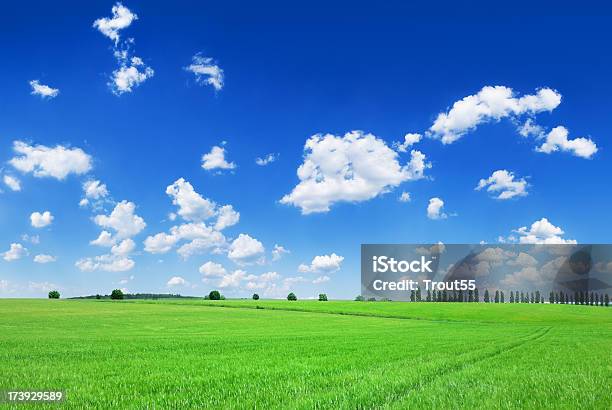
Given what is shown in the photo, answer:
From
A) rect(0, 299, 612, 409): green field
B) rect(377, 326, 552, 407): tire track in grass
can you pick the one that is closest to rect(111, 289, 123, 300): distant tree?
rect(0, 299, 612, 409): green field

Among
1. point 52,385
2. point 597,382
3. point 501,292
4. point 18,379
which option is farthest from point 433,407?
point 501,292

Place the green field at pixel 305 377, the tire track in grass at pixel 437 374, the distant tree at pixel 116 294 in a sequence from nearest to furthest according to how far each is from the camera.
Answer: the green field at pixel 305 377 < the tire track in grass at pixel 437 374 < the distant tree at pixel 116 294

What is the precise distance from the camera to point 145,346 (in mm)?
27797

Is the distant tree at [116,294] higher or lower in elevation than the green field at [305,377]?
lower

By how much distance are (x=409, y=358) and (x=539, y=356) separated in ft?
23.1

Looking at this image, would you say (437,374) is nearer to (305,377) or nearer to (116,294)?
(305,377)

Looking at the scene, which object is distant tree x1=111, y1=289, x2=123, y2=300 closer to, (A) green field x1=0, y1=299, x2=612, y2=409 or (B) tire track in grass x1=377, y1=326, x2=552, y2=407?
(A) green field x1=0, y1=299, x2=612, y2=409

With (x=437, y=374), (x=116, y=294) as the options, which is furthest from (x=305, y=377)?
(x=116, y=294)

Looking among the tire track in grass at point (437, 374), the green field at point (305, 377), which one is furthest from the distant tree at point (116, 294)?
→ the tire track in grass at point (437, 374)

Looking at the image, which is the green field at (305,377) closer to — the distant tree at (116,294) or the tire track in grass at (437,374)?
the tire track in grass at (437,374)

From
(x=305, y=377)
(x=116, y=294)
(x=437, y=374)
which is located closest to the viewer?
(x=305, y=377)

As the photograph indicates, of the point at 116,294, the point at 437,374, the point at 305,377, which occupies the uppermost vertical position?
the point at 305,377

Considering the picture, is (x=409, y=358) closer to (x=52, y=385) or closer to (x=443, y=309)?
(x=52, y=385)

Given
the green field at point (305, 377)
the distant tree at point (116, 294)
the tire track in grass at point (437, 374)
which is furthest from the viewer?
the distant tree at point (116, 294)
